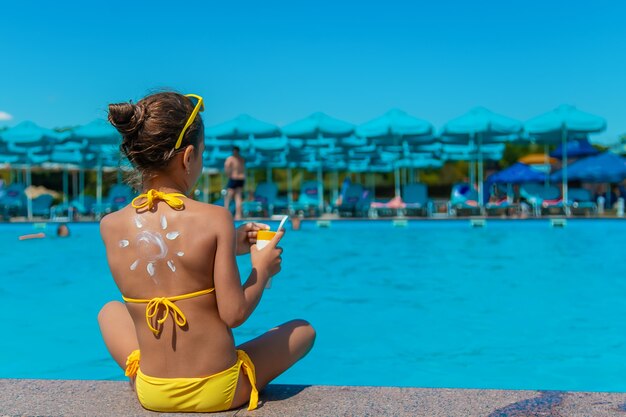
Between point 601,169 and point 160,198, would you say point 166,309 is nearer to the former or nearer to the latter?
point 160,198

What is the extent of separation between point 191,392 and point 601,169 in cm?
1885

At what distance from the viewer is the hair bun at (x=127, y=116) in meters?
1.57

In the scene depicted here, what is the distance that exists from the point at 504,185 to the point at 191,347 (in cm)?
2500

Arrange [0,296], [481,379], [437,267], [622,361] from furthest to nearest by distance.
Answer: [437,267] < [0,296] < [622,361] < [481,379]

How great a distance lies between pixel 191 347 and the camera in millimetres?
1678

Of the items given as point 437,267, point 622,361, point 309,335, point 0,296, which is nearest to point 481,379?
point 622,361

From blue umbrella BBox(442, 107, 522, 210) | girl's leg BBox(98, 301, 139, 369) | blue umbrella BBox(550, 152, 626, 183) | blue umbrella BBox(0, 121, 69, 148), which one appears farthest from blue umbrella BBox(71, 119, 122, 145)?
girl's leg BBox(98, 301, 139, 369)

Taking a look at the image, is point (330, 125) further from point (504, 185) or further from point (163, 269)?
point (163, 269)

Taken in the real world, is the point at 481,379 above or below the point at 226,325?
below

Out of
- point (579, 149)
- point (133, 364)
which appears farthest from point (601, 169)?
point (133, 364)

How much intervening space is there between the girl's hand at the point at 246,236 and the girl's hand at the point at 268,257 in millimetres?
30

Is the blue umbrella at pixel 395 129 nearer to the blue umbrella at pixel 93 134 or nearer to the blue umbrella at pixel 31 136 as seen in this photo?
the blue umbrella at pixel 93 134

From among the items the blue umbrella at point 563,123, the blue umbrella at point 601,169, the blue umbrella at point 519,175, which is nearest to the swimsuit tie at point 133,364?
the blue umbrella at point 563,123

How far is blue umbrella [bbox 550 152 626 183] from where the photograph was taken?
1813 centimetres
